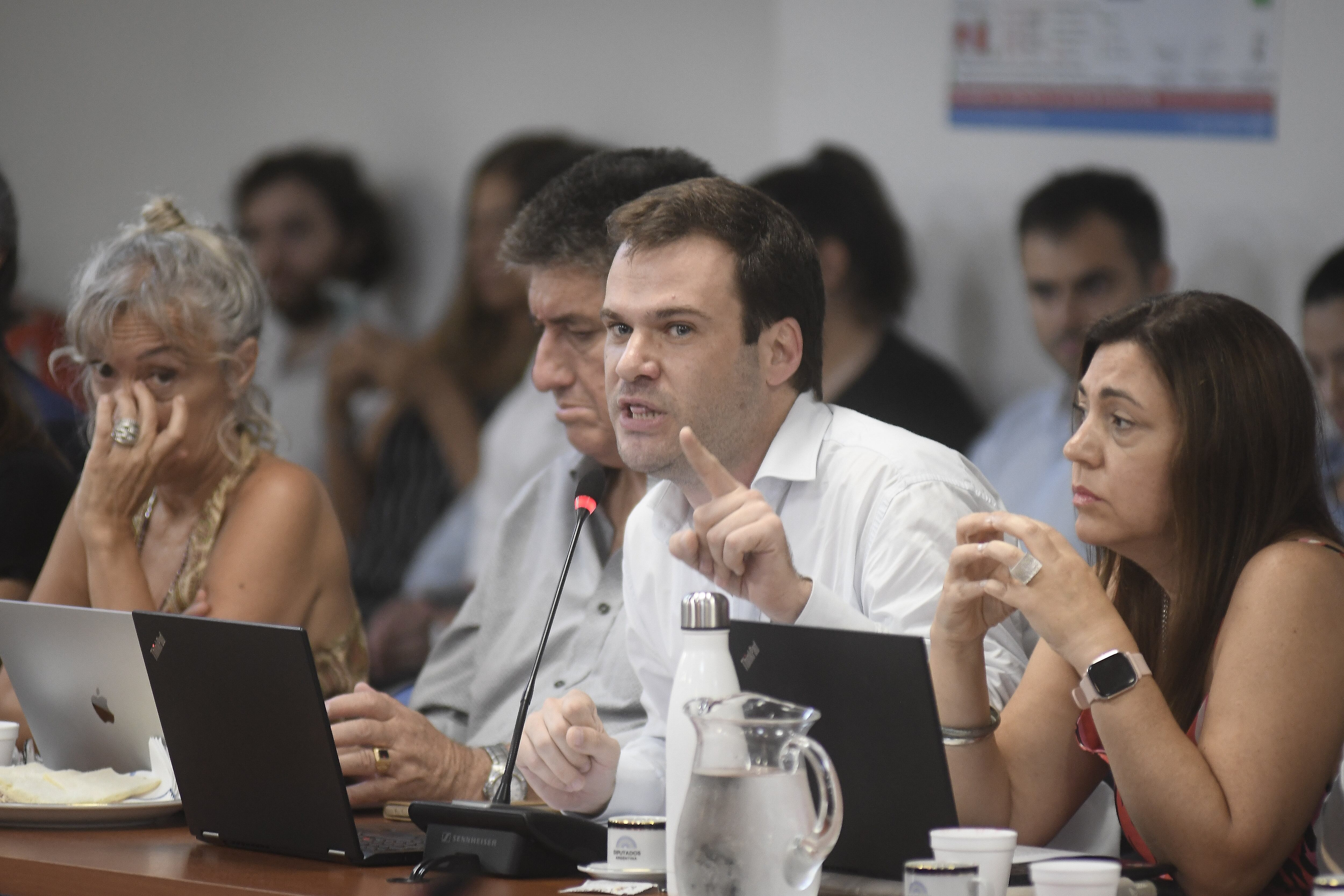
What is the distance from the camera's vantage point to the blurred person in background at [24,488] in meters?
2.54

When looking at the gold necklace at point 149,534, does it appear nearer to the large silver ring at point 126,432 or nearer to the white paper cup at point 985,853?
the large silver ring at point 126,432

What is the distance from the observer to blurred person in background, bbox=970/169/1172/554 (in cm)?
316

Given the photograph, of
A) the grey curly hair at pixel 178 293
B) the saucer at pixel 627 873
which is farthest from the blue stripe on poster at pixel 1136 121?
the saucer at pixel 627 873

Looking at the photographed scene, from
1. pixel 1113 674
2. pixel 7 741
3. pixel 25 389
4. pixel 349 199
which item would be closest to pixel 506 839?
pixel 1113 674

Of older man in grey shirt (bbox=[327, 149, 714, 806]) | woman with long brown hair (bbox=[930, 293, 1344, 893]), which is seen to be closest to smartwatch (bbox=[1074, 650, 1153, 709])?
woman with long brown hair (bbox=[930, 293, 1344, 893])

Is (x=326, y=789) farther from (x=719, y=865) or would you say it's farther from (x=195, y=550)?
(x=195, y=550)

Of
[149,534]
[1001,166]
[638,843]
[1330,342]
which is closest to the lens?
[638,843]

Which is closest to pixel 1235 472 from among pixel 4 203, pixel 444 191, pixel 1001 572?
pixel 1001 572

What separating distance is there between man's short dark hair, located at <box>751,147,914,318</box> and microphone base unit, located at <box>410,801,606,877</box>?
6.98ft

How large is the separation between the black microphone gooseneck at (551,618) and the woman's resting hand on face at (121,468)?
2.52 feet

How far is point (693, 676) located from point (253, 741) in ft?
1.79

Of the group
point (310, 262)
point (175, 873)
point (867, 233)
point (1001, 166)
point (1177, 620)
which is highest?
point (1001, 166)

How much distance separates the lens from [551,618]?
62.8 inches

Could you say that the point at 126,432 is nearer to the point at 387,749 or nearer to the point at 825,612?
the point at 387,749
